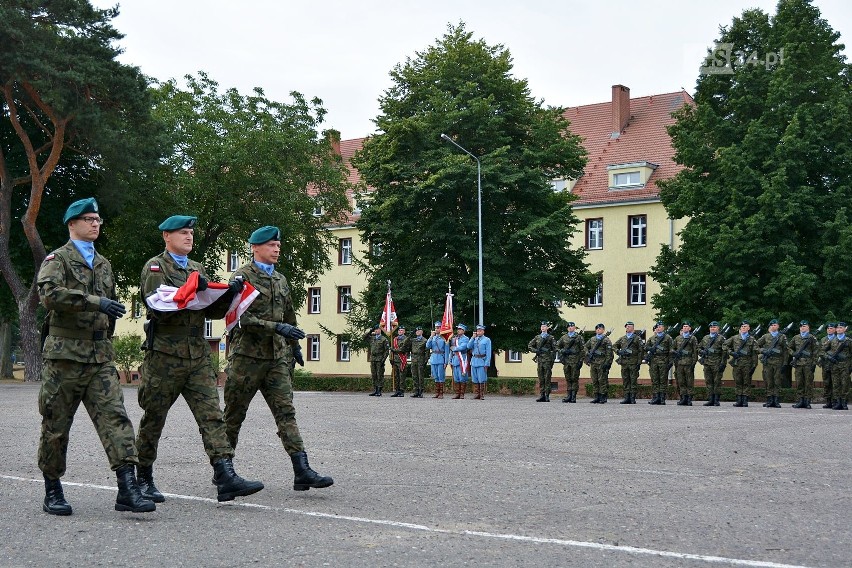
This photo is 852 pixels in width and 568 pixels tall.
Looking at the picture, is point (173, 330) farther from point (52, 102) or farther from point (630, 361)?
point (52, 102)

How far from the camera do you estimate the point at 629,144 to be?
57.5 m

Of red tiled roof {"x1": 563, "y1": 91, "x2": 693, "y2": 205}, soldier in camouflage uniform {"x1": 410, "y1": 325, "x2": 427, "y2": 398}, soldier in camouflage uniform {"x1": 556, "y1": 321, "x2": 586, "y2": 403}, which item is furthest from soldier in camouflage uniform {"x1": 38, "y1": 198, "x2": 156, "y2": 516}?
red tiled roof {"x1": 563, "y1": 91, "x2": 693, "y2": 205}

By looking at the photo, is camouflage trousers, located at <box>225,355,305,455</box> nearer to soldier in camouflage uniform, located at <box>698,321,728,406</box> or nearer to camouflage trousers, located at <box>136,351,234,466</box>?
Answer: camouflage trousers, located at <box>136,351,234,466</box>

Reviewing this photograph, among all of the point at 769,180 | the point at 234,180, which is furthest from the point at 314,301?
the point at 769,180

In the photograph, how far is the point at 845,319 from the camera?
1411 inches

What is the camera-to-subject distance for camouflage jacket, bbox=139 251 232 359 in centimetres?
807

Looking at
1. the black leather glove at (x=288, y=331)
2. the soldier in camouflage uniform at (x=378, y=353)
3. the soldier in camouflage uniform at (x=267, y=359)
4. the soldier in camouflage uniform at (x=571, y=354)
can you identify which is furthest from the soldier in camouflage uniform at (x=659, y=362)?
the black leather glove at (x=288, y=331)

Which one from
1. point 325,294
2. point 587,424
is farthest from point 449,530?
point 325,294

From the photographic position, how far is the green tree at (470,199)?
39656 mm

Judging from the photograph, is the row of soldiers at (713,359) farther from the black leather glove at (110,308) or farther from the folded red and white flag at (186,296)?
the black leather glove at (110,308)

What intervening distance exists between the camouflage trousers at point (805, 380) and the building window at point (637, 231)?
27985 mm

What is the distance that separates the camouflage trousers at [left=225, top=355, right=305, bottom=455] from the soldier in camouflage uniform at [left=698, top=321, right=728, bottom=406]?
20382 millimetres

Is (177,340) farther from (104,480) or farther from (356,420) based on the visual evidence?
(356,420)

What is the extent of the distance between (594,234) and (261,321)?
49.0 meters
